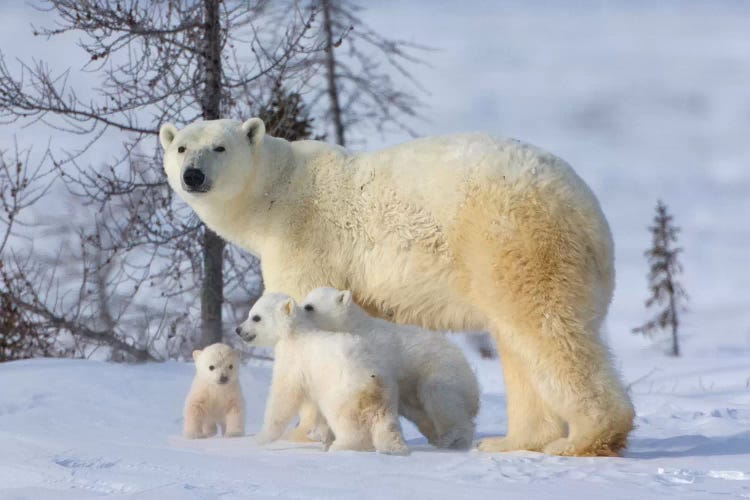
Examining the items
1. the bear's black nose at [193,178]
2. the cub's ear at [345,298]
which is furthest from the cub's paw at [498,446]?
the bear's black nose at [193,178]

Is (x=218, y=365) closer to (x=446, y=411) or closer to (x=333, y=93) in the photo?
(x=446, y=411)

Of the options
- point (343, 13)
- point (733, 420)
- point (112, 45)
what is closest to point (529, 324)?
point (733, 420)

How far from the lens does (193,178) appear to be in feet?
19.1

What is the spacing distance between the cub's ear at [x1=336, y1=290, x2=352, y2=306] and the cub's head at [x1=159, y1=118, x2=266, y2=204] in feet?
3.29

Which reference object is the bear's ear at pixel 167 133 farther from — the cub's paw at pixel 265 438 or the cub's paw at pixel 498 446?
the cub's paw at pixel 498 446

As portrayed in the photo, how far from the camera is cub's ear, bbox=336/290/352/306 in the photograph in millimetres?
5539

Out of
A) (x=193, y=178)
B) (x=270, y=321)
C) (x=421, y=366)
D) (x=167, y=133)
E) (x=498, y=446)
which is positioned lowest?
(x=498, y=446)

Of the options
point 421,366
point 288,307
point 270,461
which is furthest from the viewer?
point 421,366

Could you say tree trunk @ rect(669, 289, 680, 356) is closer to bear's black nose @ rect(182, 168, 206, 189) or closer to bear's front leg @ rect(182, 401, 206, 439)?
bear's front leg @ rect(182, 401, 206, 439)

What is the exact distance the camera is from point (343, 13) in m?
15.6

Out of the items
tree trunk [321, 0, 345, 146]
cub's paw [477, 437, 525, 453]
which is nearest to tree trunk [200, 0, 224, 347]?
cub's paw [477, 437, 525, 453]

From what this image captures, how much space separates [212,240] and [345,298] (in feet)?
14.4

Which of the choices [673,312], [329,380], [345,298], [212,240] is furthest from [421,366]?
[673,312]

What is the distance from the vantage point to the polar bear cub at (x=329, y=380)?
4980mm
